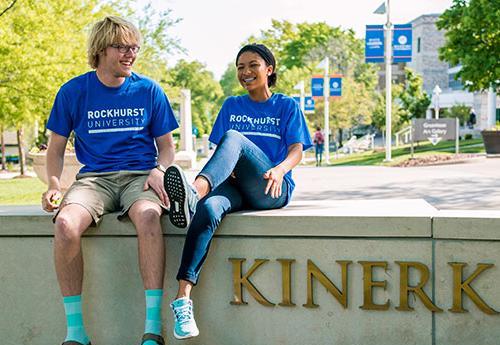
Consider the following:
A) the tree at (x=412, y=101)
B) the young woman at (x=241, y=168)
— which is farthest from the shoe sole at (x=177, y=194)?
the tree at (x=412, y=101)

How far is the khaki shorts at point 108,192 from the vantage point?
4.07 meters

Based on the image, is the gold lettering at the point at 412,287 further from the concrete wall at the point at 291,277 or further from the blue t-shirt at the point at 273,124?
the blue t-shirt at the point at 273,124

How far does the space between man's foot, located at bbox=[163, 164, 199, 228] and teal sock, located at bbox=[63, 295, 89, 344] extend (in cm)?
71

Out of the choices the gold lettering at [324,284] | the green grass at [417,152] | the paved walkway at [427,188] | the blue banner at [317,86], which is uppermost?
the blue banner at [317,86]

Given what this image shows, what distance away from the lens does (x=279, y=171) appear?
4.18m

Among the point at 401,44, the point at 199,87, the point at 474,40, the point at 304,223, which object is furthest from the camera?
the point at 199,87

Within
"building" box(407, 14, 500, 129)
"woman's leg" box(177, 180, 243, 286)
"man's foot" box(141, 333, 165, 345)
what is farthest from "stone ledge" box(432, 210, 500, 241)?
"building" box(407, 14, 500, 129)

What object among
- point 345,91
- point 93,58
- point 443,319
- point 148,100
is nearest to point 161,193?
point 148,100

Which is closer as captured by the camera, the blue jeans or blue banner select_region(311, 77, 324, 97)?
the blue jeans

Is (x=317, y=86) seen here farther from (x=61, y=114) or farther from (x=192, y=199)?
(x=192, y=199)

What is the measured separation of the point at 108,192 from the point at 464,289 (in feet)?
6.72

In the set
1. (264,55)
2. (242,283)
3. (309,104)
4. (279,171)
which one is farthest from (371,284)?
(309,104)

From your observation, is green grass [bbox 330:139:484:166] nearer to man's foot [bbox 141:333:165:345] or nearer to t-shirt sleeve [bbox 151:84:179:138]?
t-shirt sleeve [bbox 151:84:179:138]

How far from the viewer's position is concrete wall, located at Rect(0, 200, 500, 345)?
12.6 ft
